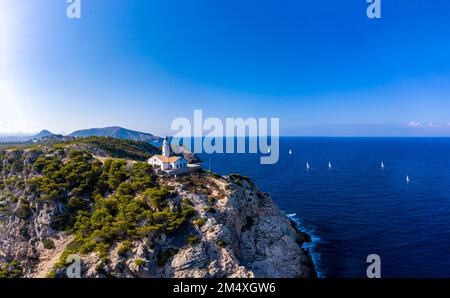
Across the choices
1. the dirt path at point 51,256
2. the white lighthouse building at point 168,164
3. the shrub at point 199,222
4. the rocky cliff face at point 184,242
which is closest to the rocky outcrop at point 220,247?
the shrub at point 199,222

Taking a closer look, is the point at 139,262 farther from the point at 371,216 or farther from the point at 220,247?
the point at 371,216

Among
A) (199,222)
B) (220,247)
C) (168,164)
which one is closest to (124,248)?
(199,222)

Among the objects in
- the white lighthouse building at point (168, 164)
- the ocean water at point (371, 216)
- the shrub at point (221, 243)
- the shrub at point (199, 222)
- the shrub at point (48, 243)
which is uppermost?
the white lighthouse building at point (168, 164)

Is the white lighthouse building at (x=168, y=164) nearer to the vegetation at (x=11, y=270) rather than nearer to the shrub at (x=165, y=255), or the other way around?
the shrub at (x=165, y=255)

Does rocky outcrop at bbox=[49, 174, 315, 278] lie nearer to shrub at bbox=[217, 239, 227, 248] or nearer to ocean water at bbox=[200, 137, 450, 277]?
shrub at bbox=[217, 239, 227, 248]

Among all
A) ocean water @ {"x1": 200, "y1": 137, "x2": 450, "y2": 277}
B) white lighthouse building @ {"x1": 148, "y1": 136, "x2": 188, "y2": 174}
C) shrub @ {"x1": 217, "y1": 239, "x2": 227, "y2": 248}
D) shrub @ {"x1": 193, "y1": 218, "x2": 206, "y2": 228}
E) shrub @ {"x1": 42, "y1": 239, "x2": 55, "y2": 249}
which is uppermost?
white lighthouse building @ {"x1": 148, "y1": 136, "x2": 188, "y2": 174}

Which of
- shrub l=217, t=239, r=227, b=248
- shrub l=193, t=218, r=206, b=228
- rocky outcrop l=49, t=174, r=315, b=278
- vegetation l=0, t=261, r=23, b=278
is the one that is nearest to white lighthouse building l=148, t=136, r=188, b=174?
rocky outcrop l=49, t=174, r=315, b=278
